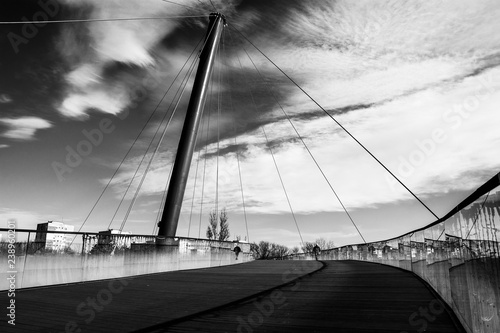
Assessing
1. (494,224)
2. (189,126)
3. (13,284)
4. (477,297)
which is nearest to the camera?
(494,224)

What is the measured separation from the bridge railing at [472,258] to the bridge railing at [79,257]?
946 cm

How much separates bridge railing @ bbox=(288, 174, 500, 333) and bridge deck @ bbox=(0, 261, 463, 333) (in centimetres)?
57

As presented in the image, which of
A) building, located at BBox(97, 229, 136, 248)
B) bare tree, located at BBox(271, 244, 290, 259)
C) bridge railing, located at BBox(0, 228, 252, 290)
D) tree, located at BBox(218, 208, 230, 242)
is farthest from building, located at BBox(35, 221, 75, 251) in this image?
bare tree, located at BBox(271, 244, 290, 259)

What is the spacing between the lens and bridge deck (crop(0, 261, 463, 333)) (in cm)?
488

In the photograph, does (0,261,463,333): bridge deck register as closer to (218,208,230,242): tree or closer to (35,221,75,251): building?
(35,221,75,251): building

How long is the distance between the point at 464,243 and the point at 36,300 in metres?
8.01

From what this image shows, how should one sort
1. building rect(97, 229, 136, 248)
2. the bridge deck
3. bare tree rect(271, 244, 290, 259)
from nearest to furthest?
1. the bridge deck
2. building rect(97, 229, 136, 248)
3. bare tree rect(271, 244, 290, 259)

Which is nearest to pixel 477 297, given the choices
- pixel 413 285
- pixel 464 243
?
pixel 464 243

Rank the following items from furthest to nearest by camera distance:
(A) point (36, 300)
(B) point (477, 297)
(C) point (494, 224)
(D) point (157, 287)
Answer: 1. (D) point (157, 287)
2. (A) point (36, 300)
3. (B) point (477, 297)
4. (C) point (494, 224)

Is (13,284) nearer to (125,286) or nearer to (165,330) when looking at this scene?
(125,286)

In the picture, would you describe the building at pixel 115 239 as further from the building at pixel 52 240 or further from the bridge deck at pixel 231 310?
the bridge deck at pixel 231 310

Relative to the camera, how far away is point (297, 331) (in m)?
4.66

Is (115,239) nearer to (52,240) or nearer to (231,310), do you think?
(52,240)

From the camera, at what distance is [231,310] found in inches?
240
